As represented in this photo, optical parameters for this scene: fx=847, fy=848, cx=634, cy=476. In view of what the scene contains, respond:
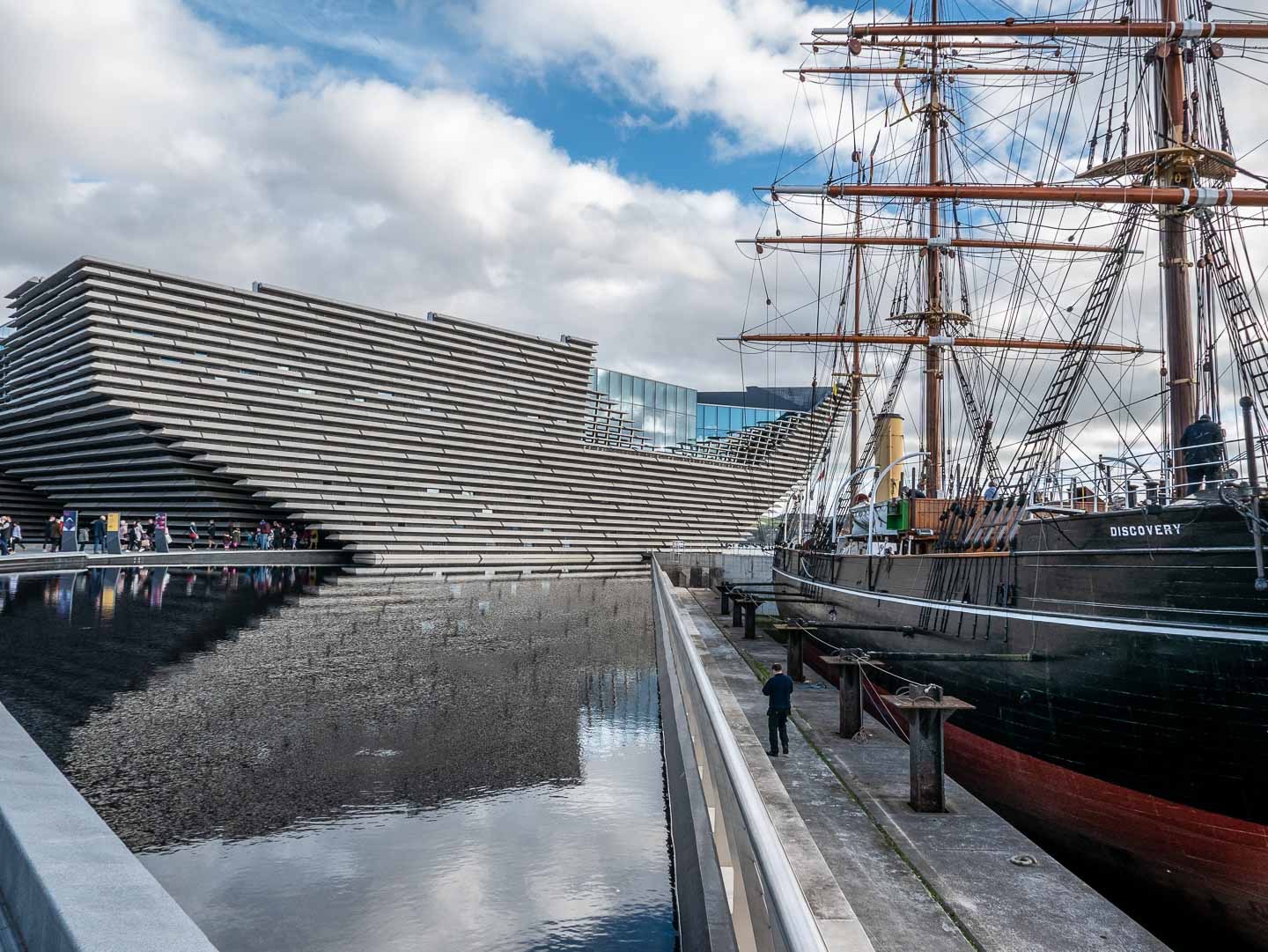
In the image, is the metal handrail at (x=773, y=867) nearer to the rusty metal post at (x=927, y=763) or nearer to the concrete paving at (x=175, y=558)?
the rusty metal post at (x=927, y=763)

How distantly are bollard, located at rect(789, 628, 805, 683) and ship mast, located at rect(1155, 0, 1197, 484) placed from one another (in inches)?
198

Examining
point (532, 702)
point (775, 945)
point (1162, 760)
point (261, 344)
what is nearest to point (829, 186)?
point (532, 702)

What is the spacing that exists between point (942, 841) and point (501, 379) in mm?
35402

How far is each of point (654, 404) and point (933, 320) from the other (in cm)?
3662

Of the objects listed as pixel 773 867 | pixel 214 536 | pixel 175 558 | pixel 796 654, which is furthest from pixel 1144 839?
pixel 214 536

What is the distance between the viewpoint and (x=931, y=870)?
539cm

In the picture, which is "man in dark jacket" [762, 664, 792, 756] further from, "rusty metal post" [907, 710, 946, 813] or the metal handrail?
the metal handrail

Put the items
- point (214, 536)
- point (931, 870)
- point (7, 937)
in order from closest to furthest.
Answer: point (7, 937) < point (931, 870) < point (214, 536)

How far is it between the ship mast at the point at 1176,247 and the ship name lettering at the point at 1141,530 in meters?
1.49

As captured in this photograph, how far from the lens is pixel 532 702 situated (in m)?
11.0

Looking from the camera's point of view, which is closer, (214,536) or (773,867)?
(773,867)

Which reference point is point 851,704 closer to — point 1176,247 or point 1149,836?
point 1149,836

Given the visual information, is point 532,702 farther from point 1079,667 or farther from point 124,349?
point 124,349

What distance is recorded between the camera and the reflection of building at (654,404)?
55562 millimetres
